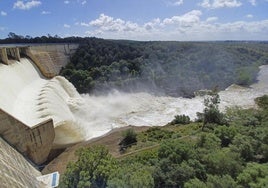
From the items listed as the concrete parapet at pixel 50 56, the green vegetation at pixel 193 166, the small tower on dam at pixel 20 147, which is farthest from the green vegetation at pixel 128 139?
the concrete parapet at pixel 50 56

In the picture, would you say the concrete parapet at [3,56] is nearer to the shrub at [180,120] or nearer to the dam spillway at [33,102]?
the dam spillway at [33,102]

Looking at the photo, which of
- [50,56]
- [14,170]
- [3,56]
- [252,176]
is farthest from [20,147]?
[50,56]

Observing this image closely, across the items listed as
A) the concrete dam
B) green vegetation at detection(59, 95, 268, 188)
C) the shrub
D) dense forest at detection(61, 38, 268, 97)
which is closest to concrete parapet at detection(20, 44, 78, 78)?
the concrete dam

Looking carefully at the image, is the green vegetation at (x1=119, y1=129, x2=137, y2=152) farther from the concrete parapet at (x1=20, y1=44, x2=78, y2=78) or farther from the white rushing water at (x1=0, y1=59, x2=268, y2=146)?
the concrete parapet at (x1=20, y1=44, x2=78, y2=78)

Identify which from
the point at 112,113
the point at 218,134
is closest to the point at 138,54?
the point at 112,113

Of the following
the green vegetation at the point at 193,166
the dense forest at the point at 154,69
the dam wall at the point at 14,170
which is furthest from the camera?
the dense forest at the point at 154,69

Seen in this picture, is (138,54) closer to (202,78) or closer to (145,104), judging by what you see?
(202,78)
